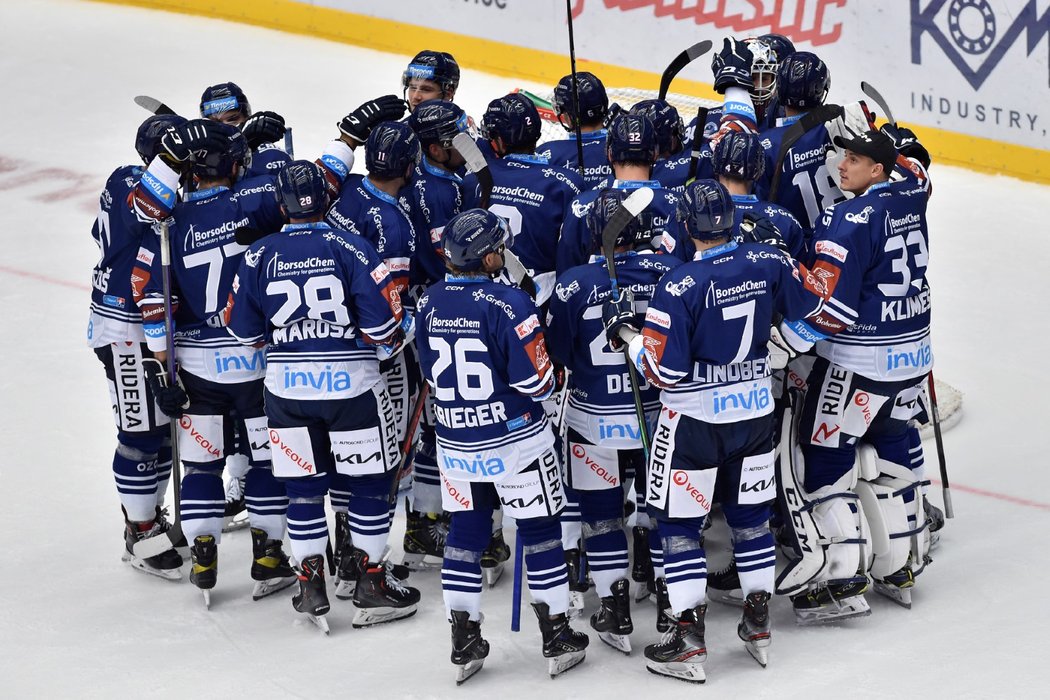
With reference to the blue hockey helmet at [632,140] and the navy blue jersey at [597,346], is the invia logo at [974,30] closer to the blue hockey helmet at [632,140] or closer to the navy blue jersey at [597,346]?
the blue hockey helmet at [632,140]

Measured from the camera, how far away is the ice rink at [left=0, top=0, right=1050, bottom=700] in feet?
17.3

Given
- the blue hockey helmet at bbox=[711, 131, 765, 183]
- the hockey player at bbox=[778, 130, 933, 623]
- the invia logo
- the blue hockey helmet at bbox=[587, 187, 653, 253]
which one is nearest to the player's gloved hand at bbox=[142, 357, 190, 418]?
the blue hockey helmet at bbox=[587, 187, 653, 253]

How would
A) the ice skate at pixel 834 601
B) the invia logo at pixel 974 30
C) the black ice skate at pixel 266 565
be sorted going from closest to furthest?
the ice skate at pixel 834 601
the black ice skate at pixel 266 565
the invia logo at pixel 974 30

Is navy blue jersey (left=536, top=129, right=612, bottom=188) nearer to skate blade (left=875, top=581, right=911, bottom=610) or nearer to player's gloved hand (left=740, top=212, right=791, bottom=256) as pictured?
player's gloved hand (left=740, top=212, right=791, bottom=256)

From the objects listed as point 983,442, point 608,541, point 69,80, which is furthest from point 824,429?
point 69,80

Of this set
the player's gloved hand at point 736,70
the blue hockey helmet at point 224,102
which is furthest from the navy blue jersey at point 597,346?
the blue hockey helmet at point 224,102

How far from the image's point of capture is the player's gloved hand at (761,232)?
520 centimetres

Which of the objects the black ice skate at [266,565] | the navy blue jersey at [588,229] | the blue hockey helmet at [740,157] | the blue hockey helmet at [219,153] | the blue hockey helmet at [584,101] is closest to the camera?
the blue hockey helmet at [740,157]

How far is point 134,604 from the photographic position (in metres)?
6.10

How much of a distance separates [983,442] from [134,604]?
3.99m

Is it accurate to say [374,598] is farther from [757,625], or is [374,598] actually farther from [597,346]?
[757,625]

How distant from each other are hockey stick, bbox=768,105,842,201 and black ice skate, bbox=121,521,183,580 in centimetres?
298

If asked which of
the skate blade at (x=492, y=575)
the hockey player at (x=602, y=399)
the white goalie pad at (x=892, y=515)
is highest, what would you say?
the hockey player at (x=602, y=399)

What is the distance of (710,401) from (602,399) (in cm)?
50
